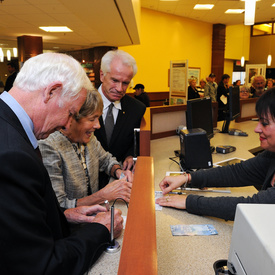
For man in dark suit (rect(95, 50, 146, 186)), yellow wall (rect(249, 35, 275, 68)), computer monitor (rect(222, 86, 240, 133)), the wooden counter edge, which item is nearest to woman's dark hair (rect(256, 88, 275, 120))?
the wooden counter edge

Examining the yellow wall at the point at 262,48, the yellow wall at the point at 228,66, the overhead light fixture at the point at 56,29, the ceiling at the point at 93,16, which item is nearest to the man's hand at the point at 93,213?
the ceiling at the point at 93,16

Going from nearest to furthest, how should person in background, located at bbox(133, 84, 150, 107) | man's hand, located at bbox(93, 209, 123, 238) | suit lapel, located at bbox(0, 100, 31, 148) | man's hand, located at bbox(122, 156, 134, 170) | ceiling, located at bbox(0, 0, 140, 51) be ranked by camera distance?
suit lapel, located at bbox(0, 100, 31, 148) → man's hand, located at bbox(93, 209, 123, 238) → man's hand, located at bbox(122, 156, 134, 170) → ceiling, located at bbox(0, 0, 140, 51) → person in background, located at bbox(133, 84, 150, 107)

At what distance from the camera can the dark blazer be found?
2.52 m

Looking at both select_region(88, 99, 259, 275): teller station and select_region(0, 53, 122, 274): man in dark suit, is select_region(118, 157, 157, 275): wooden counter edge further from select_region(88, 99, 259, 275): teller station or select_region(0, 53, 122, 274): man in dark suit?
select_region(0, 53, 122, 274): man in dark suit

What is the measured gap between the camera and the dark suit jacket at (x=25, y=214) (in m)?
0.77

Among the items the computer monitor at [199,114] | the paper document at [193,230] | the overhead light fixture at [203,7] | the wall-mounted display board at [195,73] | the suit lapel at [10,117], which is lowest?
the paper document at [193,230]

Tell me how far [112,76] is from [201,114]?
3.12 feet

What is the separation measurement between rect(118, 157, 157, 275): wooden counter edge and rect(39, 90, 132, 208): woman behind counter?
49cm

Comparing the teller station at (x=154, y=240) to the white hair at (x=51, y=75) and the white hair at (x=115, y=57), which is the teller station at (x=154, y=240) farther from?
the white hair at (x=115, y=57)

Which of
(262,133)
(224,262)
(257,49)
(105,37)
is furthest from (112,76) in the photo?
(257,49)

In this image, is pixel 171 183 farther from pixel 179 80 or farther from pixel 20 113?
pixel 179 80

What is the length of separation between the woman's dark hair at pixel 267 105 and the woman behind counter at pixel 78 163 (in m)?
0.84

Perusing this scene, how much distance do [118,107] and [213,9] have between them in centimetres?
930

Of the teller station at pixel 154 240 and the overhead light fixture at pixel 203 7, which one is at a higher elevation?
the overhead light fixture at pixel 203 7
